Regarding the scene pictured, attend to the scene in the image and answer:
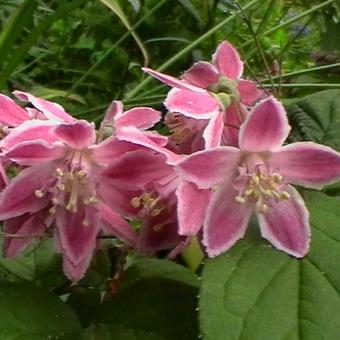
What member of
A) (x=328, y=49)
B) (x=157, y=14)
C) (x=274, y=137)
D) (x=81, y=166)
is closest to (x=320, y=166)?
(x=274, y=137)

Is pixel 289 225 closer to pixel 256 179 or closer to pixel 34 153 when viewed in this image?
pixel 256 179

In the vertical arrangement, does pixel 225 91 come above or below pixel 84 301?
above

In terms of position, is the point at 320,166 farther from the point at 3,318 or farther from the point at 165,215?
the point at 3,318

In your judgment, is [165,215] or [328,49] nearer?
[165,215]

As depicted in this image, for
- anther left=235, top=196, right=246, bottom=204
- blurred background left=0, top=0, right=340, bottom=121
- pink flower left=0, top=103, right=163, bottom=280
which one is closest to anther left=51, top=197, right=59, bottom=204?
pink flower left=0, top=103, right=163, bottom=280

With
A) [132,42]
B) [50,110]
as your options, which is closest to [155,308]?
[50,110]

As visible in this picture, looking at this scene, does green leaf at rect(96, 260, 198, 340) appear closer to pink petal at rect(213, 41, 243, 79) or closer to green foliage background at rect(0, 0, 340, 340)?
green foliage background at rect(0, 0, 340, 340)

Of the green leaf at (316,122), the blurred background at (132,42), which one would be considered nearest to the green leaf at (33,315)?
the green leaf at (316,122)
